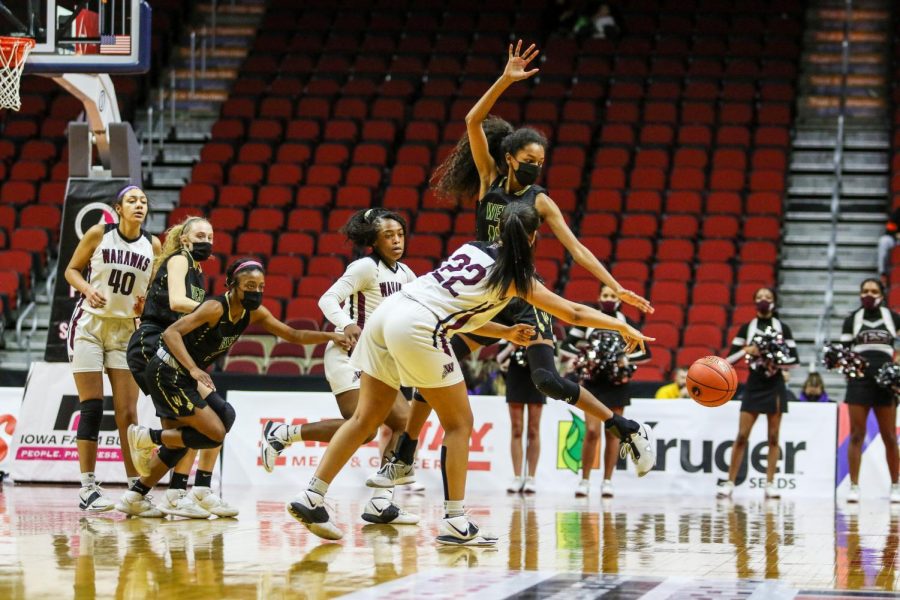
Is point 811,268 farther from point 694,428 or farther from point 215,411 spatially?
point 215,411

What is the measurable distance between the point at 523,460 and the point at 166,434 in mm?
4712

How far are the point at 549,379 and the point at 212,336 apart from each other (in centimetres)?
193

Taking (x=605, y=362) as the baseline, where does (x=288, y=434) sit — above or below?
below

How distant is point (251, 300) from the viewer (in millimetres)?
7141

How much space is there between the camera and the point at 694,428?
11.7m

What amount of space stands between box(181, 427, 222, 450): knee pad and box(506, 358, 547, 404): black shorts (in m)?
4.14

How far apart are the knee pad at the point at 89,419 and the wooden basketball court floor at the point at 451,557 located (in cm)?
48

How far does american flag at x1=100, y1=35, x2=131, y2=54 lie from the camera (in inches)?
394

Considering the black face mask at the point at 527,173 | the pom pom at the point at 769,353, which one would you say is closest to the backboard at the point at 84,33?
the black face mask at the point at 527,173

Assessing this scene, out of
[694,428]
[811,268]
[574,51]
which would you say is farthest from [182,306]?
[574,51]

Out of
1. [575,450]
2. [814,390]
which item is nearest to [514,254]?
[575,450]

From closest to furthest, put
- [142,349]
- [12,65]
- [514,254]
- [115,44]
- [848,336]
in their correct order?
[514,254] → [142,349] → [12,65] → [115,44] → [848,336]

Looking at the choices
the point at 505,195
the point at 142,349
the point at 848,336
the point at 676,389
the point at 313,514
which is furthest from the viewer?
the point at 676,389

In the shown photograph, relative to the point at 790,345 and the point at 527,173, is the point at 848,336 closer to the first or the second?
the point at 790,345
